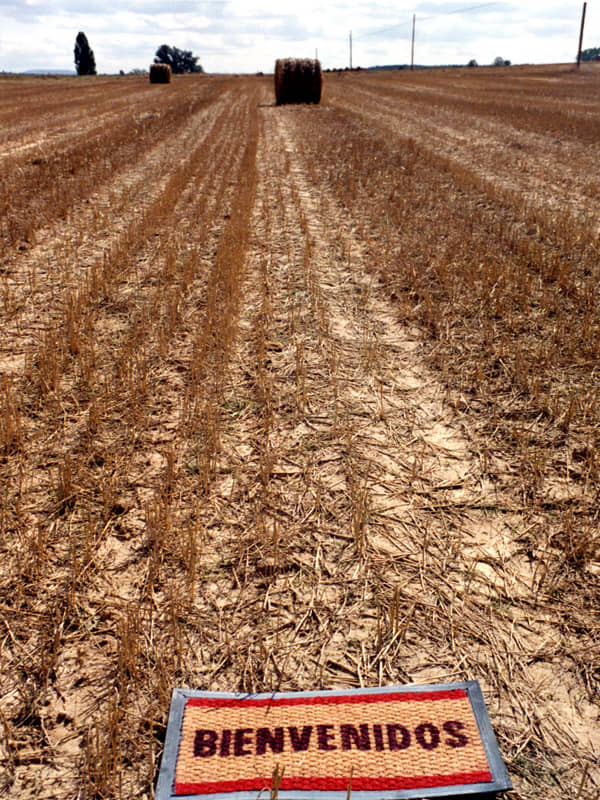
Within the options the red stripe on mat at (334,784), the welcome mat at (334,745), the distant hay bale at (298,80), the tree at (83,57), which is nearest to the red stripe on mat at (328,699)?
the welcome mat at (334,745)

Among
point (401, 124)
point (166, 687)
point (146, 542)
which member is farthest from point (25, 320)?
point (401, 124)

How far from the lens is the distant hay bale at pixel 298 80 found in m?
24.8

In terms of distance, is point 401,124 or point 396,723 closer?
point 396,723

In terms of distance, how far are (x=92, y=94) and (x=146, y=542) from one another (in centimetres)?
3409

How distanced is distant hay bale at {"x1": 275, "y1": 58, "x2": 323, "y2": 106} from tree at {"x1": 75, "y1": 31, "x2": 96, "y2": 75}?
61678 millimetres

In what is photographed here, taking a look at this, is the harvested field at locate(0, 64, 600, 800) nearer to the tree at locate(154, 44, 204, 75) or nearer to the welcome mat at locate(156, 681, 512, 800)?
the welcome mat at locate(156, 681, 512, 800)

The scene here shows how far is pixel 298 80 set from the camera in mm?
25047

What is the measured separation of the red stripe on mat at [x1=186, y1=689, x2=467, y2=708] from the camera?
7.46 feet

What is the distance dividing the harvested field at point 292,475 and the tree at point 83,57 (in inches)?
3140

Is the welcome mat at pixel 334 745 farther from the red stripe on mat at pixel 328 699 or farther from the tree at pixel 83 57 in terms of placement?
the tree at pixel 83 57

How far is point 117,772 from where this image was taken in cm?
205

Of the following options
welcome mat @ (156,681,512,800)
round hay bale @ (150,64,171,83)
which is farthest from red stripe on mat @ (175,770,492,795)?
round hay bale @ (150,64,171,83)

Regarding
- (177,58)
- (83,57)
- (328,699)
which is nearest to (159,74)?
(83,57)

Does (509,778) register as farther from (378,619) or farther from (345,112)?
(345,112)
